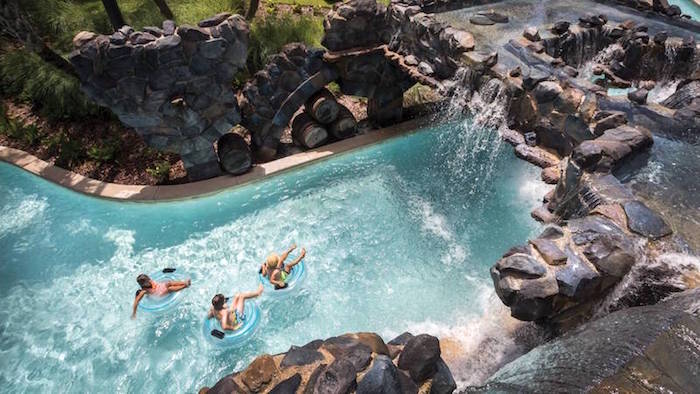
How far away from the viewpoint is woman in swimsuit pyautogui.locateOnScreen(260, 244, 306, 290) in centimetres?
902

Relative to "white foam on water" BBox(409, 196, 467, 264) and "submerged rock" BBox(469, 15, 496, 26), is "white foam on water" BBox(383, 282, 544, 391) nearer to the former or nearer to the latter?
"white foam on water" BBox(409, 196, 467, 264)

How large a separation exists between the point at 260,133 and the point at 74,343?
269 inches

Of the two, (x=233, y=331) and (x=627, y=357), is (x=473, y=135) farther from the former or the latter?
(x=627, y=357)

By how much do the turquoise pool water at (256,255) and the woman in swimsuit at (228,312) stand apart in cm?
44

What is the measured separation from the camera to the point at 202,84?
10.9m

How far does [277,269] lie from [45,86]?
11.0 m

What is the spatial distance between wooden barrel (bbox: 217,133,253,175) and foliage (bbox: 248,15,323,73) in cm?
409

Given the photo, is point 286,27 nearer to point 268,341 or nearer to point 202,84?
point 202,84

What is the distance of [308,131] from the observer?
13.1 metres

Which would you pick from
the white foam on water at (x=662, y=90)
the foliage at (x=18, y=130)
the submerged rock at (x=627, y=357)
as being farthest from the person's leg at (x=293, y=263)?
the foliage at (x=18, y=130)

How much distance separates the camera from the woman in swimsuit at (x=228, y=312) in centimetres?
829

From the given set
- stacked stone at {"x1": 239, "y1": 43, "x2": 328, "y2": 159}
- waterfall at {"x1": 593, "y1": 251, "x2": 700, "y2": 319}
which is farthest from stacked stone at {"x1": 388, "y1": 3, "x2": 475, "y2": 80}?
waterfall at {"x1": 593, "y1": 251, "x2": 700, "y2": 319}

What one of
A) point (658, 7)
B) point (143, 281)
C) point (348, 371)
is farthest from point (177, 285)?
point (658, 7)

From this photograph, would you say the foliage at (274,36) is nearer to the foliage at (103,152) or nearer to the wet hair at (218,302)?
the foliage at (103,152)
